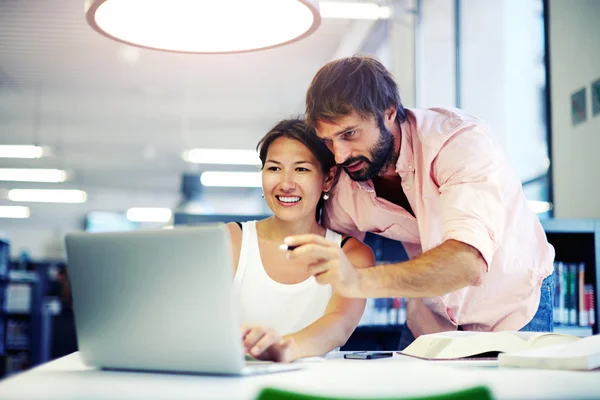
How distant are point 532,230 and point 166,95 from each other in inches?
308

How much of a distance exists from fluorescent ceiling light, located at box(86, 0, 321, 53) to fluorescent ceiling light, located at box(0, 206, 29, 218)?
14.8 metres

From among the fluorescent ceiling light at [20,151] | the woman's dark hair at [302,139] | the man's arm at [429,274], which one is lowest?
the man's arm at [429,274]

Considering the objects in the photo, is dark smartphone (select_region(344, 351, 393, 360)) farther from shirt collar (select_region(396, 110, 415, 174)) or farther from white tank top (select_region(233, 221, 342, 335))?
shirt collar (select_region(396, 110, 415, 174))

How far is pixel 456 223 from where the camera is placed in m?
1.58

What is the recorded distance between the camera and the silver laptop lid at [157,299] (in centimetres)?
104

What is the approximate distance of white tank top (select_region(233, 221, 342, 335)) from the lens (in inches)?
75.0

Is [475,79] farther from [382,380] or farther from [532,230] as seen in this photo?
[382,380]

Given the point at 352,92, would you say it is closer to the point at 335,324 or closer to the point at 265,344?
the point at 335,324

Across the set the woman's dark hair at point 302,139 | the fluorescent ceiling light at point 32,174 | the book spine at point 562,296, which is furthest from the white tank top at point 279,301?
the fluorescent ceiling light at point 32,174

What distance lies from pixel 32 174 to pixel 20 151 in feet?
6.07

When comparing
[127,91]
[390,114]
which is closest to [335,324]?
[390,114]

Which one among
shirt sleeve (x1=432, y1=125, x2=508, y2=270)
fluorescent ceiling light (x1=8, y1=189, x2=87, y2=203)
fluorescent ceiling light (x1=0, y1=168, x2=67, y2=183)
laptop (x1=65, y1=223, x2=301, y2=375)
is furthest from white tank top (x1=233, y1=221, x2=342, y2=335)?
fluorescent ceiling light (x1=8, y1=189, x2=87, y2=203)

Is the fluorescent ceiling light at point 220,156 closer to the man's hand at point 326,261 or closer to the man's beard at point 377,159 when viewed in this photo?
the man's beard at point 377,159

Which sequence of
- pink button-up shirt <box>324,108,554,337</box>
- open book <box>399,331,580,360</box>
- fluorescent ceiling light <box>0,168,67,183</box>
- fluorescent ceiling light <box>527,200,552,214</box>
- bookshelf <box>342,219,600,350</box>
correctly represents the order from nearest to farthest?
open book <box>399,331,580,360</box> → pink button-up shirt <box>324,108,554,337</box> → bookshelf <box>342,219,600,350</box> → fluorescent ceiling light <box>527,200,552,214</box> → fluorescent ceiling light <box>0,168,67,183</box>
